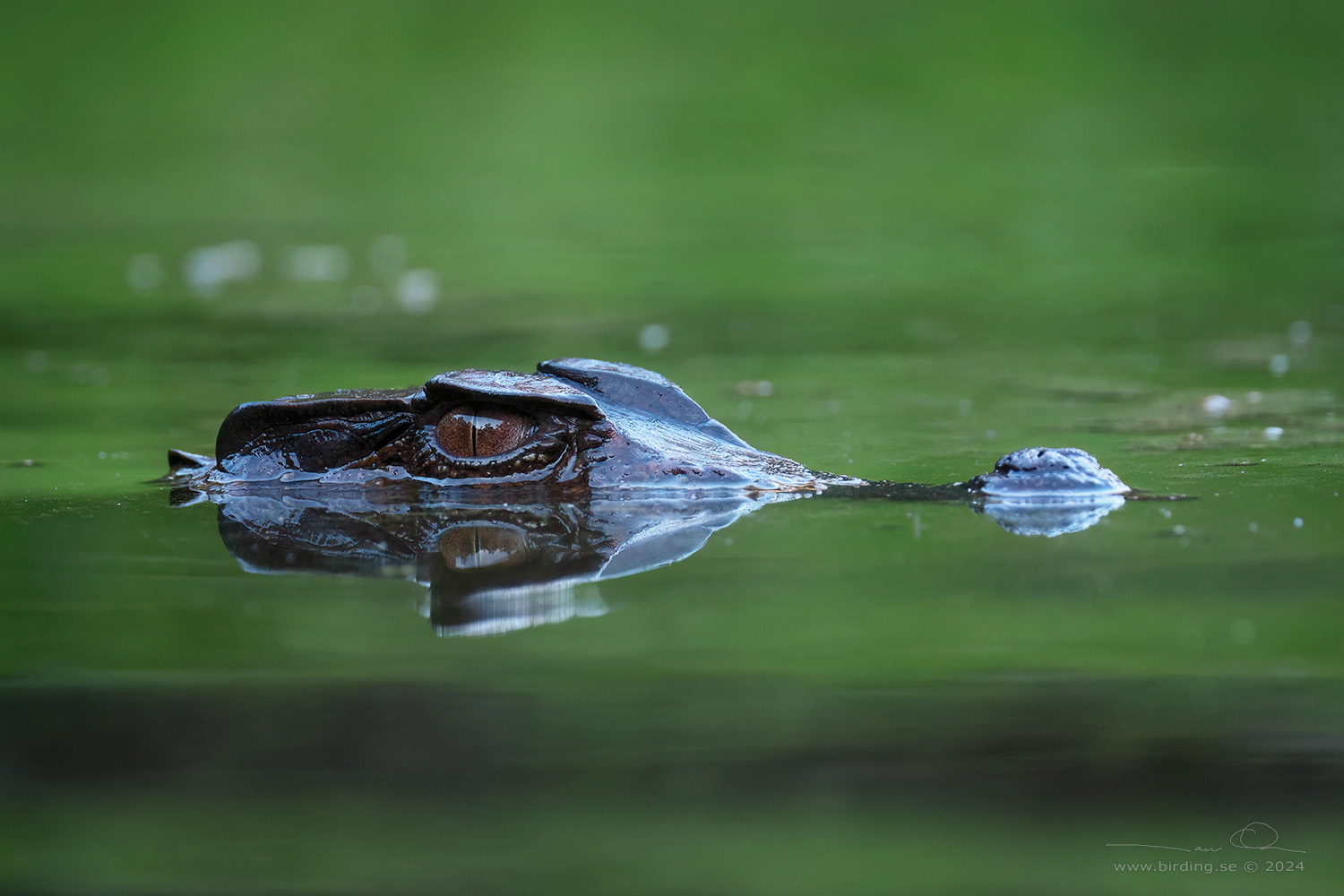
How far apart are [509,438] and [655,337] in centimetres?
367

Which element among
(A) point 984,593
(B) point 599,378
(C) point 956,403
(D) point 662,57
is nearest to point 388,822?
(A) point 984,593

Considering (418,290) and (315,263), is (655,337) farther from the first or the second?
(315,263)

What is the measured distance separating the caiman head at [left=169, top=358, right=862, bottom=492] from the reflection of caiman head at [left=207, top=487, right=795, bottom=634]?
125mm

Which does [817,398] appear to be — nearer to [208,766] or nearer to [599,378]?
[599,378]

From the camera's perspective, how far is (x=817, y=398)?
548 cm

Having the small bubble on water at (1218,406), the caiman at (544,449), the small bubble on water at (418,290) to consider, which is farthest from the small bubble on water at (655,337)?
the caiman at (544,449)

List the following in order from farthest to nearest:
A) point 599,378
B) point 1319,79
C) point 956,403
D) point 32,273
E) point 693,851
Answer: point 1319,79
point 32,273
point 956,403
point 599,378
point 693,851

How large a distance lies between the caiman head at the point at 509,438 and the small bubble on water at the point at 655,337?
3.05m

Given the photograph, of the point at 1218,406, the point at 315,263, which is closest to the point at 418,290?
the point at 315,263

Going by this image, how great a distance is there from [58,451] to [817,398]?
103 inches

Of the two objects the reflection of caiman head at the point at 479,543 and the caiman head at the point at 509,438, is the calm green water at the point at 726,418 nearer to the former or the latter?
the reflection of caiman head at the point at 479,543

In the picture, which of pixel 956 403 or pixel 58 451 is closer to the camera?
pixel 58 451

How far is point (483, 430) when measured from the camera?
349 centimetres
